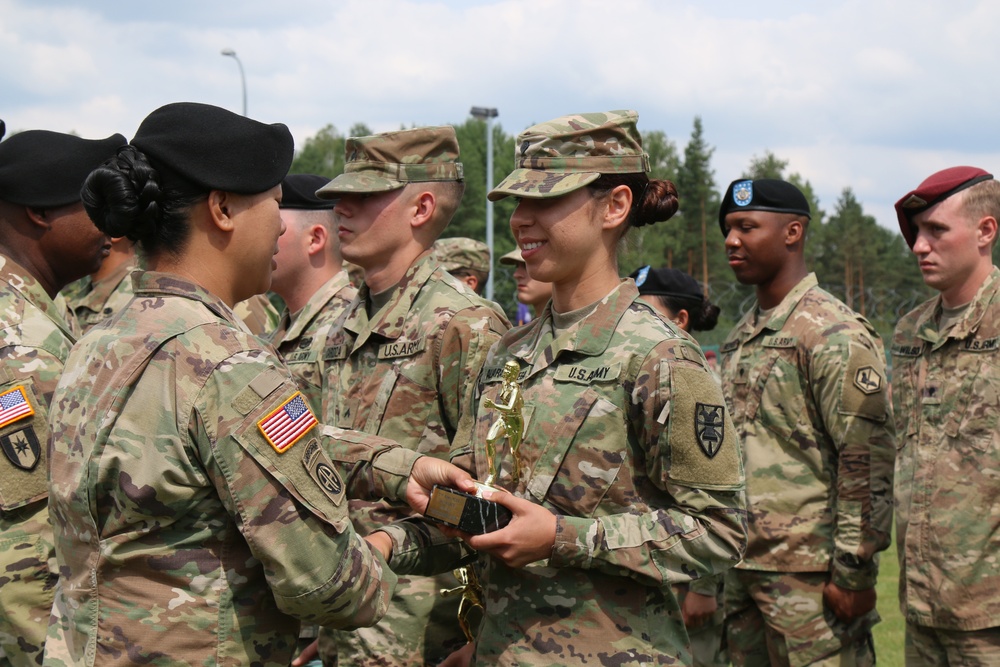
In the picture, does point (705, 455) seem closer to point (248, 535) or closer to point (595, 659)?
point (595, 659)

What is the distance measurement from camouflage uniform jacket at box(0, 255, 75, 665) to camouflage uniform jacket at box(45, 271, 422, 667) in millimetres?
1017

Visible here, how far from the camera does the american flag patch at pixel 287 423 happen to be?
8.04 ft

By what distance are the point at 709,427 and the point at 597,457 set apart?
0.35 meters

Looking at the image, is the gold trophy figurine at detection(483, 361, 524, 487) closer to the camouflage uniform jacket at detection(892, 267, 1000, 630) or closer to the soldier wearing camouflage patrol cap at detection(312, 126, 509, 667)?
the soldier wearing camouflage patrol cap at detection(312, 126, 509, 667)

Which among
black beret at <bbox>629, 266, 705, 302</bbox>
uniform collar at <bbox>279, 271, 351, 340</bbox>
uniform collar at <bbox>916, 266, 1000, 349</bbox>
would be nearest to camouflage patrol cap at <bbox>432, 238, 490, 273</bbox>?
black beret at <bbox>629, 266, 705, 302</bbox>

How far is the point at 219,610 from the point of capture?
2.56m

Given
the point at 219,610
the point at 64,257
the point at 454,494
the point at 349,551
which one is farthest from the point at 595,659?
the point at 64,257

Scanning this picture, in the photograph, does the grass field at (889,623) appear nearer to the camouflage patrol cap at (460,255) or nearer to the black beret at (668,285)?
the black beret at (668,285)

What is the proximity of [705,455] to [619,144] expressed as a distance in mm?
1076

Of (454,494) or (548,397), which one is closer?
(454,494)

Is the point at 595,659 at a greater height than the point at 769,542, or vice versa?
the point at 595,659

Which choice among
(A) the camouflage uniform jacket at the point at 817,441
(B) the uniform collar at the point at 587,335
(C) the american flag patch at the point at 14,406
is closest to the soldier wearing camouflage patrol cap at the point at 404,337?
(B) the uniform collar at the point at 587,335

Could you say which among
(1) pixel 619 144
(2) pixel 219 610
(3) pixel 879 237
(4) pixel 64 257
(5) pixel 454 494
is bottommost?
(3) pixel 879 237

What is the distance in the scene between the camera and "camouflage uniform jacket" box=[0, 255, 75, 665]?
3.55 m
